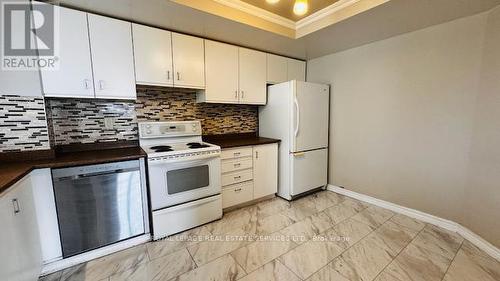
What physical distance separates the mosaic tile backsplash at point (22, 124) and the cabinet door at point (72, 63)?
0.50 ft

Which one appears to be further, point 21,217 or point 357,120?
point 357,120

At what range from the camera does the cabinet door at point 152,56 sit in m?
2.02

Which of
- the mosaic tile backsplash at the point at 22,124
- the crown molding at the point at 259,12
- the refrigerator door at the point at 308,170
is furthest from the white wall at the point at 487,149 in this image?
the mosaic tile backsplash at the point at 22,124

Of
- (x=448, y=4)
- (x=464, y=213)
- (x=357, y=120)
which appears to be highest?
(x=448, y=4)

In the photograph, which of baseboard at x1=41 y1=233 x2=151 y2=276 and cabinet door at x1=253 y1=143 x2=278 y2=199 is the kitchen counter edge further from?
cabinet door at x1=253 y1=143 x2=278 y2=199

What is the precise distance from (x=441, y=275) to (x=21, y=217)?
9.69ft

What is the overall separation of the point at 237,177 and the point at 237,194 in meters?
0.22

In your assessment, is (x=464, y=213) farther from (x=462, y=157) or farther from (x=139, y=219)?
(x=139, y=219)

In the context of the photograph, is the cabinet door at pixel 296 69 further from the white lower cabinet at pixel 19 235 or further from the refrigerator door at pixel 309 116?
the white lower cabinet at pixel 19 235

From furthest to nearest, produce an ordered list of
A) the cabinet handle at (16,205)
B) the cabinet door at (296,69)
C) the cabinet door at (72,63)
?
the cabinet door at (296,69), the cabinet door at (72,63), the cabinet handle at (16,205)

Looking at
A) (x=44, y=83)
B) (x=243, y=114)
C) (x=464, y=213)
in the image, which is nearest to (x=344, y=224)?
(x=464, y=213)

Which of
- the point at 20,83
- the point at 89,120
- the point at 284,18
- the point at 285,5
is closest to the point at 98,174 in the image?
the point at 89,120

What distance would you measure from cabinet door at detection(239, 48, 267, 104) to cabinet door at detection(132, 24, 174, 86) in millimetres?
926

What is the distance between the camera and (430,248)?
1841 millimetres
